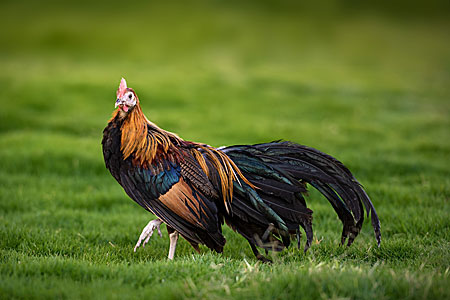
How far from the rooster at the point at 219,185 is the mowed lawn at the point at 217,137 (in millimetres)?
398

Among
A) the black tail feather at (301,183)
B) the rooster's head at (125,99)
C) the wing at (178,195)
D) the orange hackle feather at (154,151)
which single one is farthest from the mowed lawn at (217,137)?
the rooster's head at (125,99)

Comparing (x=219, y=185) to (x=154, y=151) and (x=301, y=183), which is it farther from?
(x=301, y=183)

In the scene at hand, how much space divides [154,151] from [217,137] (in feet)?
23.9

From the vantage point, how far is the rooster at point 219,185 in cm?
508

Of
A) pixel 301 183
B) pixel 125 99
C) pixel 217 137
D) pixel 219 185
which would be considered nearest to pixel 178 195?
pixel 219 185

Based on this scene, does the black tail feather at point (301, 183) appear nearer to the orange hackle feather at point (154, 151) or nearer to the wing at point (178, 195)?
the orange hackle feather at point (154, 151)

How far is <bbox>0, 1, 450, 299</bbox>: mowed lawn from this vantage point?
4.30 metres

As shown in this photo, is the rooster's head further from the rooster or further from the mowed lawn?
the mowed lawn

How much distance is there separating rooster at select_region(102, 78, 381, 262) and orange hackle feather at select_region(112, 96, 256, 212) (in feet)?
0.04

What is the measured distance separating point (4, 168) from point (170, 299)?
7015 millimetres

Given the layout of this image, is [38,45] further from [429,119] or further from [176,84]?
[429,119]

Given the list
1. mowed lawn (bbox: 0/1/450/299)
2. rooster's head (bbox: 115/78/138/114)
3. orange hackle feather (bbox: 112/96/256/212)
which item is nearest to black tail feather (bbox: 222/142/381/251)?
orange hackle feather (bbox: 112/96/256/212)

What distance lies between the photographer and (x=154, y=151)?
17.0 ft

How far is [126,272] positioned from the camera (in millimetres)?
4496
